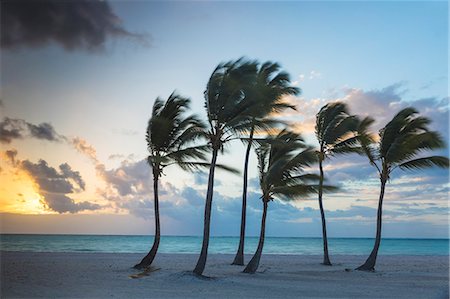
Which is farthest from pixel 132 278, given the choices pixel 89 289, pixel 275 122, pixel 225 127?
pixel 275 122

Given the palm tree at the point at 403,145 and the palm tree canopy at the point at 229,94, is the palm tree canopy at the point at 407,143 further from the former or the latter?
the palm tree canopy at the point at 229,94

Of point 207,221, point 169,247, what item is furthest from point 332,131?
point 169,247

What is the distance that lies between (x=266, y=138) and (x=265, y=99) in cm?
189

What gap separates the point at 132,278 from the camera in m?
16.5

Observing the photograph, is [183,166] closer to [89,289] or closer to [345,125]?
[89,289]

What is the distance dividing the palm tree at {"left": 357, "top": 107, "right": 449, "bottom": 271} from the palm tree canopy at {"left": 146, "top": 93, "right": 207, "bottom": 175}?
8.91m

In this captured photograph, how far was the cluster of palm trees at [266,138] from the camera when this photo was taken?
56.3 ft

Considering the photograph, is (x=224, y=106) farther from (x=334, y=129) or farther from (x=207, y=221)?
(x=334, y=129)

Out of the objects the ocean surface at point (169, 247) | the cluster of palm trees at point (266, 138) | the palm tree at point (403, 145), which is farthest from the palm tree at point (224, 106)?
the ocean surface at point (169, 247)

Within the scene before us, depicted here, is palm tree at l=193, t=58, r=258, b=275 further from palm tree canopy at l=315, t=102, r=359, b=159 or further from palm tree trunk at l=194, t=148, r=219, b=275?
palm tree canopy at l=315, t=102, r=359, b=159

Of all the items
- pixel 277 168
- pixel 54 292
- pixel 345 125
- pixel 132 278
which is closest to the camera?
pixel 54 292

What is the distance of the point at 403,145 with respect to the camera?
21.0 metres

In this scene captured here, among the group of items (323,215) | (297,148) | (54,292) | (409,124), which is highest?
(409,124)

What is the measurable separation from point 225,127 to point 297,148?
3.85m
